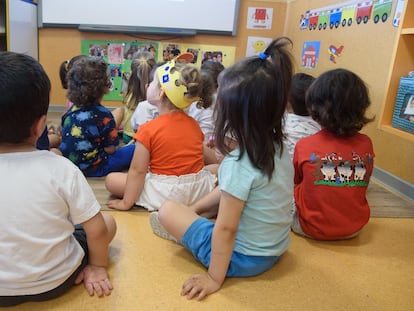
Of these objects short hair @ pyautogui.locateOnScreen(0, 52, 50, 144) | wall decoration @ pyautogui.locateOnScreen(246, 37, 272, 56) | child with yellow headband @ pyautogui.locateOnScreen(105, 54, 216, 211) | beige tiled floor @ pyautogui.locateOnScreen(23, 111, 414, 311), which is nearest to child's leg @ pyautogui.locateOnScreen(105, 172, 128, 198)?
child with yellow headband @ pyautogui.locateOnScreen(105, 54, 216, 211)

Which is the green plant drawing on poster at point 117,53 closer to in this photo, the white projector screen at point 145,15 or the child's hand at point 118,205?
the white projector screen at point 145,15

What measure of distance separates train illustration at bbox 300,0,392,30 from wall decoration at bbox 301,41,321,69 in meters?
0.12

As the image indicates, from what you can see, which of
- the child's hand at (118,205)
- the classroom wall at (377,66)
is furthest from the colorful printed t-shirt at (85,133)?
the classroom wall at (377,66)

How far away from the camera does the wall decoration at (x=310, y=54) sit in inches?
109

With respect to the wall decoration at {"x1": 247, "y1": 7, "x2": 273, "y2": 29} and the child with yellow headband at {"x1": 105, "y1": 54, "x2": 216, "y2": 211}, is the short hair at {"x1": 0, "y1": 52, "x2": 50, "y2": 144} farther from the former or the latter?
the wall decoration at {"x1": 247, "y1": 7, "x2": 273, "y2": 29}

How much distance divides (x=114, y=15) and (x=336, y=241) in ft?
8.61

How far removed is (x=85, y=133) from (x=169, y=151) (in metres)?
0.47

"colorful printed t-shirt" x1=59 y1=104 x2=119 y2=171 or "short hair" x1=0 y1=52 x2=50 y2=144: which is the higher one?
"short hair" x1=0 y1=52 x2=50 y2=144

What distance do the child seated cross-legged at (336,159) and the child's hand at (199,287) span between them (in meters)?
0.47

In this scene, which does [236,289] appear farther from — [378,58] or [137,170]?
[378,58]

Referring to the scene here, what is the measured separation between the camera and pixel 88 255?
3.34 ft

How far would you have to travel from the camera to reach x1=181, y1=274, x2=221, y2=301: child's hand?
3.25 ft

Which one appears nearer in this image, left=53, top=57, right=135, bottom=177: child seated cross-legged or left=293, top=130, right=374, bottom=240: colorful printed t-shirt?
left=293, top=130, right=374, bottom=240: colorful printed t-shirt

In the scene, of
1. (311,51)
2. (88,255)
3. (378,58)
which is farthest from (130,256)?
(311,51)
